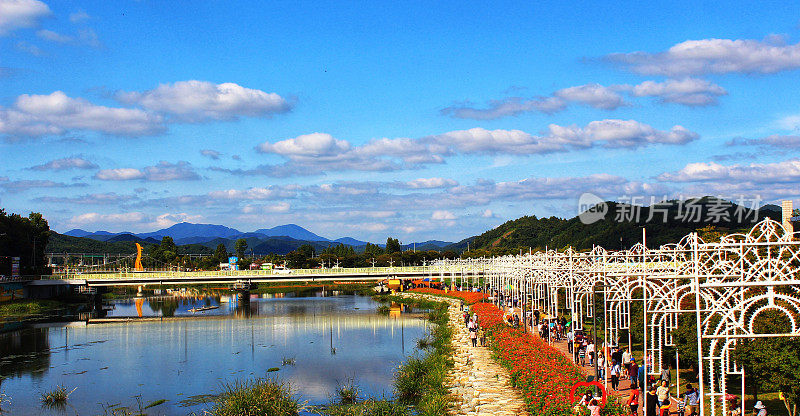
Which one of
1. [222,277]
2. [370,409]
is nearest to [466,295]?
[222,277]

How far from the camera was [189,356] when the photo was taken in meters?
40.8

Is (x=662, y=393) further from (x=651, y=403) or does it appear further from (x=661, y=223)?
(x=661, y=223)

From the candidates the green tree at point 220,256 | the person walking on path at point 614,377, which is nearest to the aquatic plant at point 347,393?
the person walking on path at point 614,377

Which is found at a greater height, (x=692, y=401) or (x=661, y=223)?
(x=661, y=223)

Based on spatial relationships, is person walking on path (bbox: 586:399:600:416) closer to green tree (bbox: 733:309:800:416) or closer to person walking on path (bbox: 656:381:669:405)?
person walking on path (bbox: 656:381:669:405)

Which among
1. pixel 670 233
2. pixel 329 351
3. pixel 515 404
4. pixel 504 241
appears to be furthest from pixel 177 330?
pixel 504 241

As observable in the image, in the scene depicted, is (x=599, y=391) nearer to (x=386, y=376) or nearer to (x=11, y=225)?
(x=386, y=376)

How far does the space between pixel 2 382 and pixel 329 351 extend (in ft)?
56.8

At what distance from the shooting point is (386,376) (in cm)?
3291

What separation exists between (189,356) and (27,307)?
40.7 metres

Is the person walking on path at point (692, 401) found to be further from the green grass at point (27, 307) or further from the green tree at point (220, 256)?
the green tree at point (220, 256)

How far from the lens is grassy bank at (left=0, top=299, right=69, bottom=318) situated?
68.4 meters

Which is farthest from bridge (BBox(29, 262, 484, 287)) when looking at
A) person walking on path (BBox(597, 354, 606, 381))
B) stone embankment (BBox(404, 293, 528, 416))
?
person walking on path (BBox(597, 354, 606, 381))

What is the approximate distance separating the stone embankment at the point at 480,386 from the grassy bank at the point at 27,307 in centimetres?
5079
